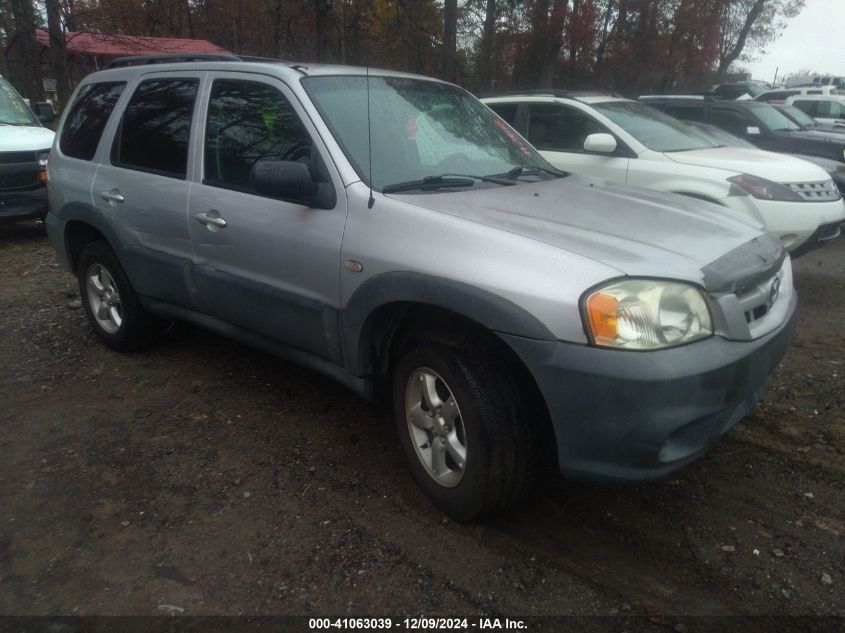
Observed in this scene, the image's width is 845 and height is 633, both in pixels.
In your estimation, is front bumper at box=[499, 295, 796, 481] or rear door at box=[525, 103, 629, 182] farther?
rear door at box=[525, 103, 629, 182]

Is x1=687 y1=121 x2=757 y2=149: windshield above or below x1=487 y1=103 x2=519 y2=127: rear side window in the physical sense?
below

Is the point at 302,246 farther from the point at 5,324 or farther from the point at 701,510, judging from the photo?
the point at 5,324

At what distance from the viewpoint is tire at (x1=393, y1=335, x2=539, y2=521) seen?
2.50 metres

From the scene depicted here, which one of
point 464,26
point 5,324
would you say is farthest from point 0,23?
point 464,26

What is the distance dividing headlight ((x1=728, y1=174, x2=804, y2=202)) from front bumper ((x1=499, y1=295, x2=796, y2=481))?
370 centimetres

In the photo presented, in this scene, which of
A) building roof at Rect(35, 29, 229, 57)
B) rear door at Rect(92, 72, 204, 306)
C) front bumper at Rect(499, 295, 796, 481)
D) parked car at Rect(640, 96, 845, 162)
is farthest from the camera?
building roof at Rect(35, 29, 229, 57)

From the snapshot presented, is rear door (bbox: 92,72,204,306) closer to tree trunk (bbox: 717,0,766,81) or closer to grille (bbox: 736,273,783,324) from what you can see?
grille (bbox: 736,273,783,324)

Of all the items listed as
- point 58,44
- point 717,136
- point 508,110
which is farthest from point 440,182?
point 58,44

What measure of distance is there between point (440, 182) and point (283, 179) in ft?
2.33

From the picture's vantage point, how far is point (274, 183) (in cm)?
286

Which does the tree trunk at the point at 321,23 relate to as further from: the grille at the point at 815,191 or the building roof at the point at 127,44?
the grille at the point at 815,191

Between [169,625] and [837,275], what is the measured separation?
6.71 meters

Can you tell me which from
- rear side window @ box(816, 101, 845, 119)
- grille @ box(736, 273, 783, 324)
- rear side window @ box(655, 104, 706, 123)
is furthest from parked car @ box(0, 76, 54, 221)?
rear side window @ box(816, 101, 845, 119)

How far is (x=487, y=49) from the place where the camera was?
71.6ft
